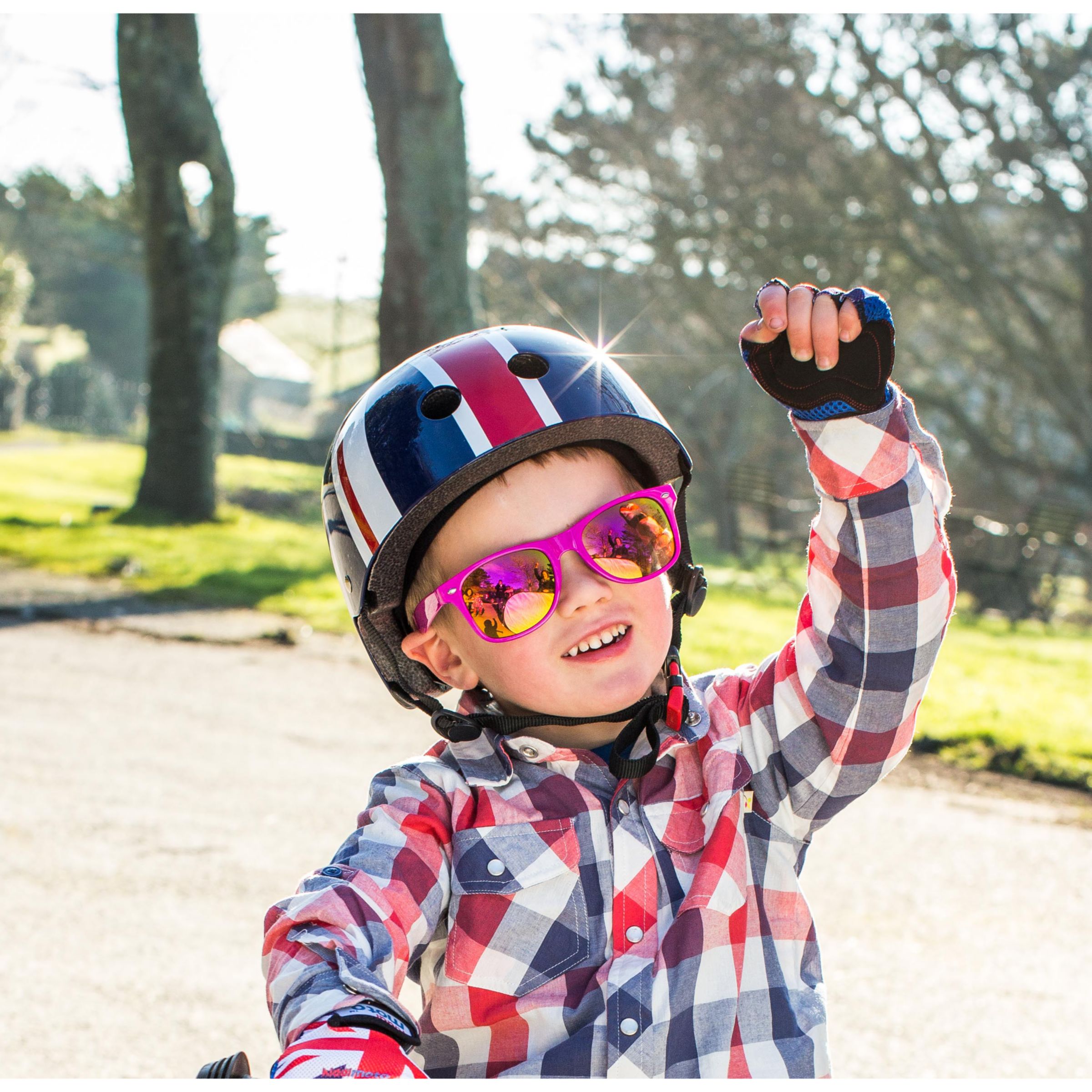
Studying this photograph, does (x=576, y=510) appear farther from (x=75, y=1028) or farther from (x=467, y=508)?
(x=75, y=1028)

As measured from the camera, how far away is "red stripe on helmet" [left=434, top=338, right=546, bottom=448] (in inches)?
75.0

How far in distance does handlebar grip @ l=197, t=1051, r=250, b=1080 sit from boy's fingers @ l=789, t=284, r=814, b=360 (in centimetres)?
108

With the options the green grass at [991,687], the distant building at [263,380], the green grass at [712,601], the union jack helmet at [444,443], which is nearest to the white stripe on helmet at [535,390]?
the union jack helmet at [444,443]

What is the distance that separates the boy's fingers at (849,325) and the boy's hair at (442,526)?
56 cm

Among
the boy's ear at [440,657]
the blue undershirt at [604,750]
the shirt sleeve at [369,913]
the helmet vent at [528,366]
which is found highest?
the helmet vent at [528,366]

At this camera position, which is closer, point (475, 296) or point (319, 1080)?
point (319, 1080)

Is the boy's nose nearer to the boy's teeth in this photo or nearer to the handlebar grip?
the boy's teeth

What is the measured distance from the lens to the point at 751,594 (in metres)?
11.9

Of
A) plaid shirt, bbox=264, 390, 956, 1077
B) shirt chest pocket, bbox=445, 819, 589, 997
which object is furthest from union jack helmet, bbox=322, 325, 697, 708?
shirt chest pocket, bbox=445, 819, 589, 997

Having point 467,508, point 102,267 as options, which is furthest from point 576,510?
point 102,267

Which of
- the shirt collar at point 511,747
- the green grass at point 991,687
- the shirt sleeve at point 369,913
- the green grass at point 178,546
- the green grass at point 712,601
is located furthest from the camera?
the green grass at point 178,546

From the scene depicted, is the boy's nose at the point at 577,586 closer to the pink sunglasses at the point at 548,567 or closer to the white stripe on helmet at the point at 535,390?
the pink sunglasses at the point at 548,567

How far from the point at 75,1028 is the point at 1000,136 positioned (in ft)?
49.9

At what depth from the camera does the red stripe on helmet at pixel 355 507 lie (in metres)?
1.97
